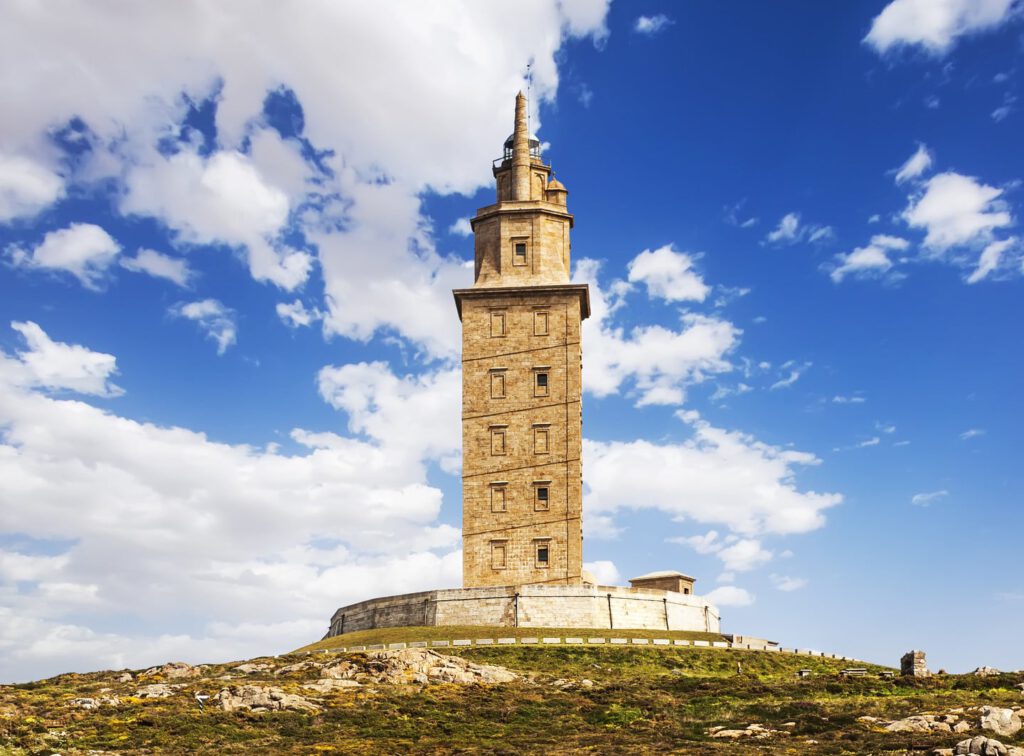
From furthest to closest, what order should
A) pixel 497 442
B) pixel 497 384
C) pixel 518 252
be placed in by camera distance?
pixel 518 252 < pixel 497 384 < pixel 497 442

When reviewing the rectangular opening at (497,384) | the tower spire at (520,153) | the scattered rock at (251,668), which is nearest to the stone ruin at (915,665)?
the scattered rock at (251,668)

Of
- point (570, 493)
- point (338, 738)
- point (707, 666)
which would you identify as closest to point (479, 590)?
point (570, 493)

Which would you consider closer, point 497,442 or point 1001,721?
point 1001,721

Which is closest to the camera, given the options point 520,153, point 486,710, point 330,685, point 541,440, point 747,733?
point 747,733

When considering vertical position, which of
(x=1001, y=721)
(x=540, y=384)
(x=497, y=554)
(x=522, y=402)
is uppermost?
(x=540, y=384)

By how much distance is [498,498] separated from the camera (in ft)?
216

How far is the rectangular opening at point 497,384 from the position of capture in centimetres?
6750

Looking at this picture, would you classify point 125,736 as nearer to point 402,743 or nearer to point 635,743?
point 402,743

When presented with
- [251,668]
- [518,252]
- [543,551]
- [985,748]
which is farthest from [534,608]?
[985,748]

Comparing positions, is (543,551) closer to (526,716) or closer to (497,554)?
(497,554)

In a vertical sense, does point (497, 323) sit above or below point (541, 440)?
above

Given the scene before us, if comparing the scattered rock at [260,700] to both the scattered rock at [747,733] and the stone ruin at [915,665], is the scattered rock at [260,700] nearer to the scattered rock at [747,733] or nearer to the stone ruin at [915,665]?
the scattered rock at [747,733]

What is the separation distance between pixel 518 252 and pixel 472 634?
89.0ft

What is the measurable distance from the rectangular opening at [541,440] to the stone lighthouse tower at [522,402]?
65 millimetres
